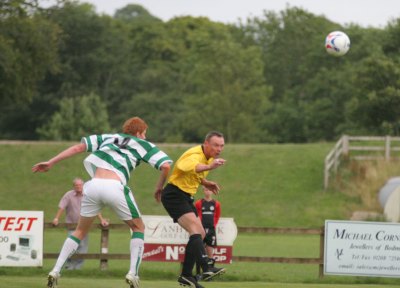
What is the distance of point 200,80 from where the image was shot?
67562 mm

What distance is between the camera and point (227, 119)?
2616 inches

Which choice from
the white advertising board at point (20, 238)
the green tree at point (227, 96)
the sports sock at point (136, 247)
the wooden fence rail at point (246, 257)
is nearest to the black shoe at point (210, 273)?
the sports sock at point (136, 247)

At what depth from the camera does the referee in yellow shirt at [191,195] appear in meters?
11.9

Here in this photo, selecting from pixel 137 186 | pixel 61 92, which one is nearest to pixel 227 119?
pixel 61 92

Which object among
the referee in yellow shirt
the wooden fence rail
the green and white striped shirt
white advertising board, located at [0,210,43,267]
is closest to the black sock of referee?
the referee in yellow shirt

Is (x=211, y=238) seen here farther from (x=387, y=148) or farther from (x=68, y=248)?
(x=387, y=148)

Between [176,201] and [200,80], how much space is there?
5569 cm

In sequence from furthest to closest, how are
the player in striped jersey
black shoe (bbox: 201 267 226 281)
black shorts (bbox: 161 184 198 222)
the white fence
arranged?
1. the white fence
2. black shorts (bbox: 161 184 198 222)
3. black shoe (bbox: 201 267 226 281)
4. the player in striped jersey

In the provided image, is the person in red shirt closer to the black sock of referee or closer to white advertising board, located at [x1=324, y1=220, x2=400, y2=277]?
white advertising board, located at [x1=324, y1=220, x2=400, y2=277]

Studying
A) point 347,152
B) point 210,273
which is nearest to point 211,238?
point 210,273

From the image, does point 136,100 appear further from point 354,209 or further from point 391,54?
point 354,209

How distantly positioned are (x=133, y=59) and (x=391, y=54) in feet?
125

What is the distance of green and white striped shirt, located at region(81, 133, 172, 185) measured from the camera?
11000 millimetres

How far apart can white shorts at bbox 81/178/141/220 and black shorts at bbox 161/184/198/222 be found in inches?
45.4
